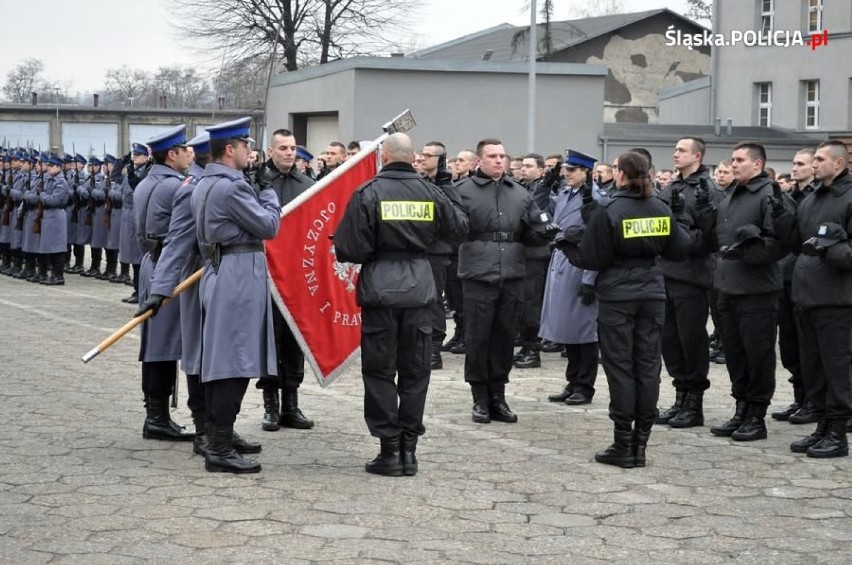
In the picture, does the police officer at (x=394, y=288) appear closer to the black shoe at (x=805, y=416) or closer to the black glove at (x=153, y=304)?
the black glove at (x=153, y=304)

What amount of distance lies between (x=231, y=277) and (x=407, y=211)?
109 centimetres

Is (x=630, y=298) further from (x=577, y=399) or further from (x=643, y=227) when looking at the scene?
(x=577, y=399)

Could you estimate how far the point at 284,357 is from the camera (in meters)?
9.20

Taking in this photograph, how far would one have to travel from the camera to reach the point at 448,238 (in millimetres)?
8336

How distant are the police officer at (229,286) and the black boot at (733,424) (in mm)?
3335

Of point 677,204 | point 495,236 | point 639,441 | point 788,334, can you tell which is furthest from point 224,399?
point 788,334

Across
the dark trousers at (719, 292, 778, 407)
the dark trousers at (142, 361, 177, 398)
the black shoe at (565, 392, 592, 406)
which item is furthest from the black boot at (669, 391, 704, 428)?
the dark trousers at (142, 361, 177, 398)

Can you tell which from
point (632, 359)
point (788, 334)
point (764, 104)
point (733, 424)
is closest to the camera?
point (632, 359)

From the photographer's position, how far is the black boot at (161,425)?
8.79 meters

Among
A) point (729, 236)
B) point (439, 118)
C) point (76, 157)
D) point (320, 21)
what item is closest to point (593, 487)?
point (729, 236)

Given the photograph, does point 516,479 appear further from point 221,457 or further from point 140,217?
point 140,217

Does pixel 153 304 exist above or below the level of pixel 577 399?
above

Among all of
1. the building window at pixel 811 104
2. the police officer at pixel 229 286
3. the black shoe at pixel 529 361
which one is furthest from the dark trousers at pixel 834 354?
the building window at pixel 811 104

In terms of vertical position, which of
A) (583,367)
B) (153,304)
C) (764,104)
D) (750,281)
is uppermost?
(764,104)
